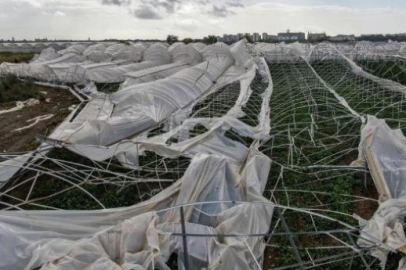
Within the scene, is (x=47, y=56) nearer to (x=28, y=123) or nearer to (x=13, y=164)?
(x=28, y=123)

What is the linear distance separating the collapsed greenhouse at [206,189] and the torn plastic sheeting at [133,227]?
15 millimetres

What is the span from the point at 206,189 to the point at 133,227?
1456mm

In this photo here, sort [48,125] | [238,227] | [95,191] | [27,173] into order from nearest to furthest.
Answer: [238,227] → [95,191] → [27,173] → [48,125]

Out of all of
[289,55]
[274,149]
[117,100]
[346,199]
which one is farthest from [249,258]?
[289,55]

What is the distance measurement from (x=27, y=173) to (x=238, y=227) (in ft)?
15.2

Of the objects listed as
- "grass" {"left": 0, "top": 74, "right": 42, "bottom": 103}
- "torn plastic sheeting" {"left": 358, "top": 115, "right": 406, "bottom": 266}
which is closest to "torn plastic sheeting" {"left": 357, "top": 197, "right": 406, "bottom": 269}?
"torn plastic sheeting" {"left": 358, "top": 115, "right": 406, "bottom": 266}

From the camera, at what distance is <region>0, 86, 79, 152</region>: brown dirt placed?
11266 millimetres

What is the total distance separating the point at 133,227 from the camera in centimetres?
501

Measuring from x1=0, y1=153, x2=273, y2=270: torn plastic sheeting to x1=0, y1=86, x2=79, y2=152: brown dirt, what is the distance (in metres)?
5.67

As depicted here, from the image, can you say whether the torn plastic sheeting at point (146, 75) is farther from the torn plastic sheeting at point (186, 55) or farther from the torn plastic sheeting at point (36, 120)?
the torn plastic sheeting at point (186, 55)

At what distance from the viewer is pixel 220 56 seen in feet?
81.5

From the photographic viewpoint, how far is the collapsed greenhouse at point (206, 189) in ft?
16.2

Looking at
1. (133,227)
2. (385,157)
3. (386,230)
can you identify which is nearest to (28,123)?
(133,227)

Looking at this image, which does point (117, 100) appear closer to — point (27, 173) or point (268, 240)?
point (27, 173)
